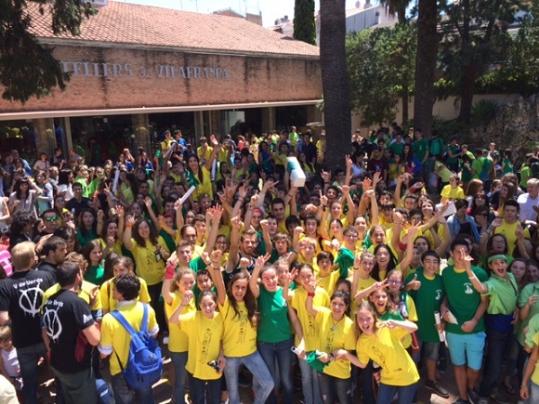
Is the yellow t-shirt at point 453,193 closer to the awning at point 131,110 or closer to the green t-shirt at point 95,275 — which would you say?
the green t-shirt at point 95,275

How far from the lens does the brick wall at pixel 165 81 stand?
15.2 m

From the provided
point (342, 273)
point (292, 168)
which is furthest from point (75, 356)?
point (292, 168)

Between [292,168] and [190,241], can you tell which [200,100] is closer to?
[292,168]

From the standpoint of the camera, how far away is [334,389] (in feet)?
13.7

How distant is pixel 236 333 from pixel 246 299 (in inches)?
11.7

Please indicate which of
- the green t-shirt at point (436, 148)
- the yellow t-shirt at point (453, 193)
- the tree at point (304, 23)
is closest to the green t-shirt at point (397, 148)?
the green t-shirt at point (436, 148)

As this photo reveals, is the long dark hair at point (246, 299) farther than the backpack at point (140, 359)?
Yes

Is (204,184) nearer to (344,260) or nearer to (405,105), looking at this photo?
(344,260)

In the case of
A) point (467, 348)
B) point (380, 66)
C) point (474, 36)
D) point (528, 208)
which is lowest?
point (467, 348)

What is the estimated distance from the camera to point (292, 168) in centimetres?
718

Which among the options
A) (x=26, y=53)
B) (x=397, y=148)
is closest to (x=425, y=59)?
(x=397, y=148)

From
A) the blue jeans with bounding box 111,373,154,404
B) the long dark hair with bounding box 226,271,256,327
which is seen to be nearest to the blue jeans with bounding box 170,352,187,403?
the blue jeans with bounding box 111,373,154,404

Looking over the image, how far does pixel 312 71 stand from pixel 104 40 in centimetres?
1235

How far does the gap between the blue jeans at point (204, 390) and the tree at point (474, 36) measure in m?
19.3
